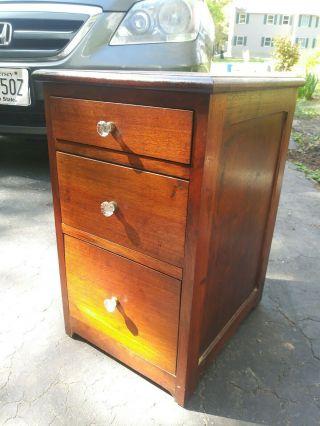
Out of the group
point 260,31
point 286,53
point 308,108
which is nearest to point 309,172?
point 308,108

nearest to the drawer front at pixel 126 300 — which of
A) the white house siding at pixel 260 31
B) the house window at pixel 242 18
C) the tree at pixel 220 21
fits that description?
the tree at pixel 220 21

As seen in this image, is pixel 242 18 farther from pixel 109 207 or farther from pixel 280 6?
pixel 109 207

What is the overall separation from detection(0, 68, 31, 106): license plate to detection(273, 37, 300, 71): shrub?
9.62 m

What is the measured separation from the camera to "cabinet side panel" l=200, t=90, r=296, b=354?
3.07 ft

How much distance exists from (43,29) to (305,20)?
39920 millimetres

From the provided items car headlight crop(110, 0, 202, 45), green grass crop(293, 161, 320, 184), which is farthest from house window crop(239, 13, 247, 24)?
car headlight crop(110, 0, 202, 45)

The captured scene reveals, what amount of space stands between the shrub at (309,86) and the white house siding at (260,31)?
1194 inches

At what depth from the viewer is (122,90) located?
0.87m

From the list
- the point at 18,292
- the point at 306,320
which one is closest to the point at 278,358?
the point at 306,320

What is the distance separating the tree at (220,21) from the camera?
28.7m

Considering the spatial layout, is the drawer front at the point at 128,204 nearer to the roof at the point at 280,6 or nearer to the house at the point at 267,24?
the house at the point at 267,24

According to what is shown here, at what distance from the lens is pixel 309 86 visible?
7.00 metres

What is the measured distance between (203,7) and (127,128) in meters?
1.81

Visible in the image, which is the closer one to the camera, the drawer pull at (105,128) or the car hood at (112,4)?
the drawer pull at (105,128)
